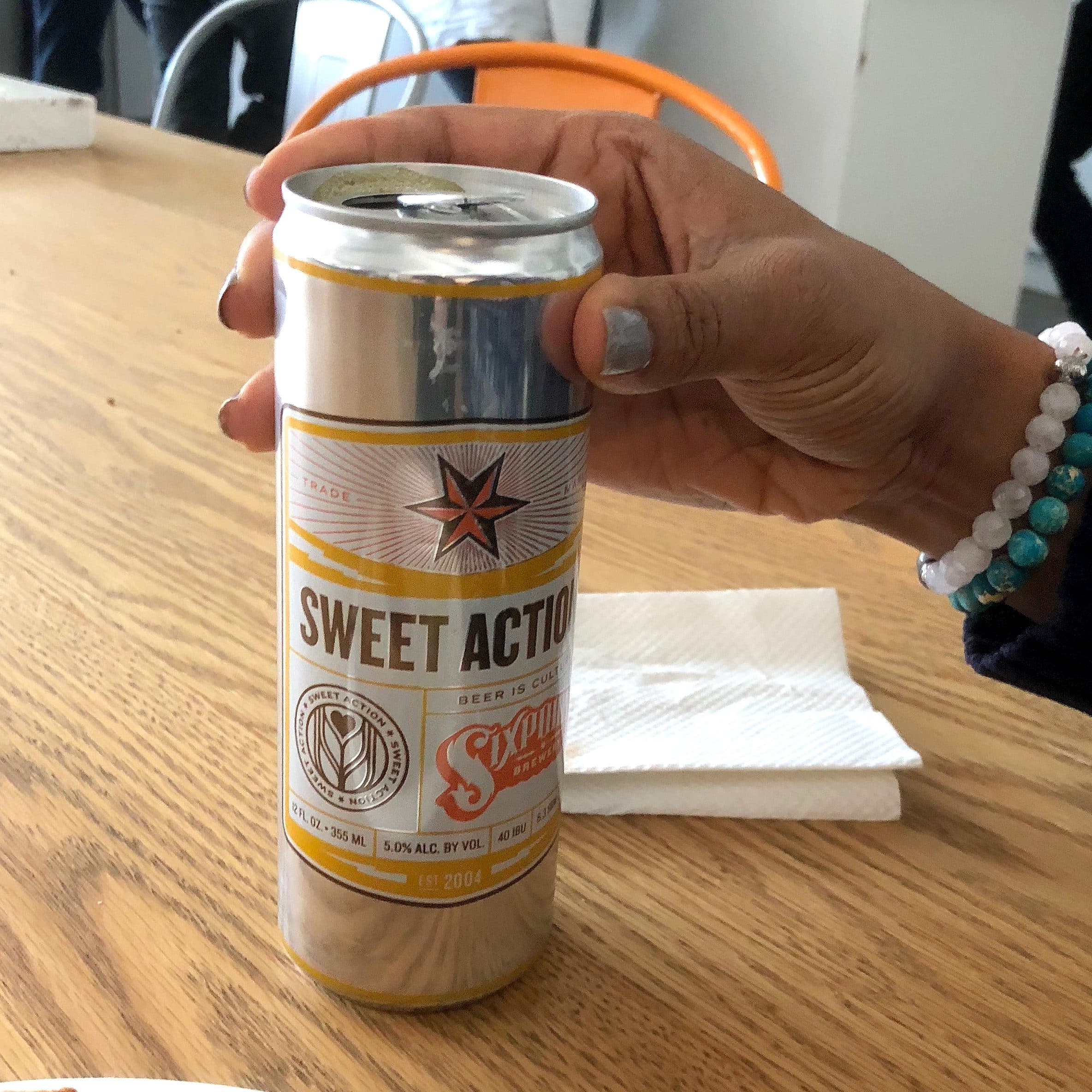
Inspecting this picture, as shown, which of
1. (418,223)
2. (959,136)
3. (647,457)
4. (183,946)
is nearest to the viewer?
(418,223)

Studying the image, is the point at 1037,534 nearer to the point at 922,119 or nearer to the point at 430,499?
the point at 430,499

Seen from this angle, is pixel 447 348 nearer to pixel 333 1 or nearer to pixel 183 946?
pixel 183 946

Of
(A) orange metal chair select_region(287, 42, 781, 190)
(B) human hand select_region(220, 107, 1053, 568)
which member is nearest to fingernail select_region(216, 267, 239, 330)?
(B) human hand select_region(220, 107, 1053, 568)

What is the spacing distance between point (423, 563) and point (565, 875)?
0.18 meters

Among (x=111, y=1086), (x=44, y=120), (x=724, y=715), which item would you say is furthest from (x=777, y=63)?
(x=111, y=1086)

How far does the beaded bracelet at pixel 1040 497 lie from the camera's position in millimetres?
541

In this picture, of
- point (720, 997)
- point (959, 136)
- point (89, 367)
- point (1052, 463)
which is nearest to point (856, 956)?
point (720, 997)

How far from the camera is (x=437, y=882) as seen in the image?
357 mm

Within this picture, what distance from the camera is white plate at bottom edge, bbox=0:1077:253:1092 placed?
34 centimetres

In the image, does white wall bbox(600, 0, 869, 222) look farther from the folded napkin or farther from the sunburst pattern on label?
the sunburst pattern on label

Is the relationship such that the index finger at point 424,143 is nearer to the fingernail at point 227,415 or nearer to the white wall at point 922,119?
the fingernail at point 227,415

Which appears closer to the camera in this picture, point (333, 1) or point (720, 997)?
point (720, 997)

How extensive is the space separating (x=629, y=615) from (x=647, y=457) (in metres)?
0.11

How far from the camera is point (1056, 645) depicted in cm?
52
